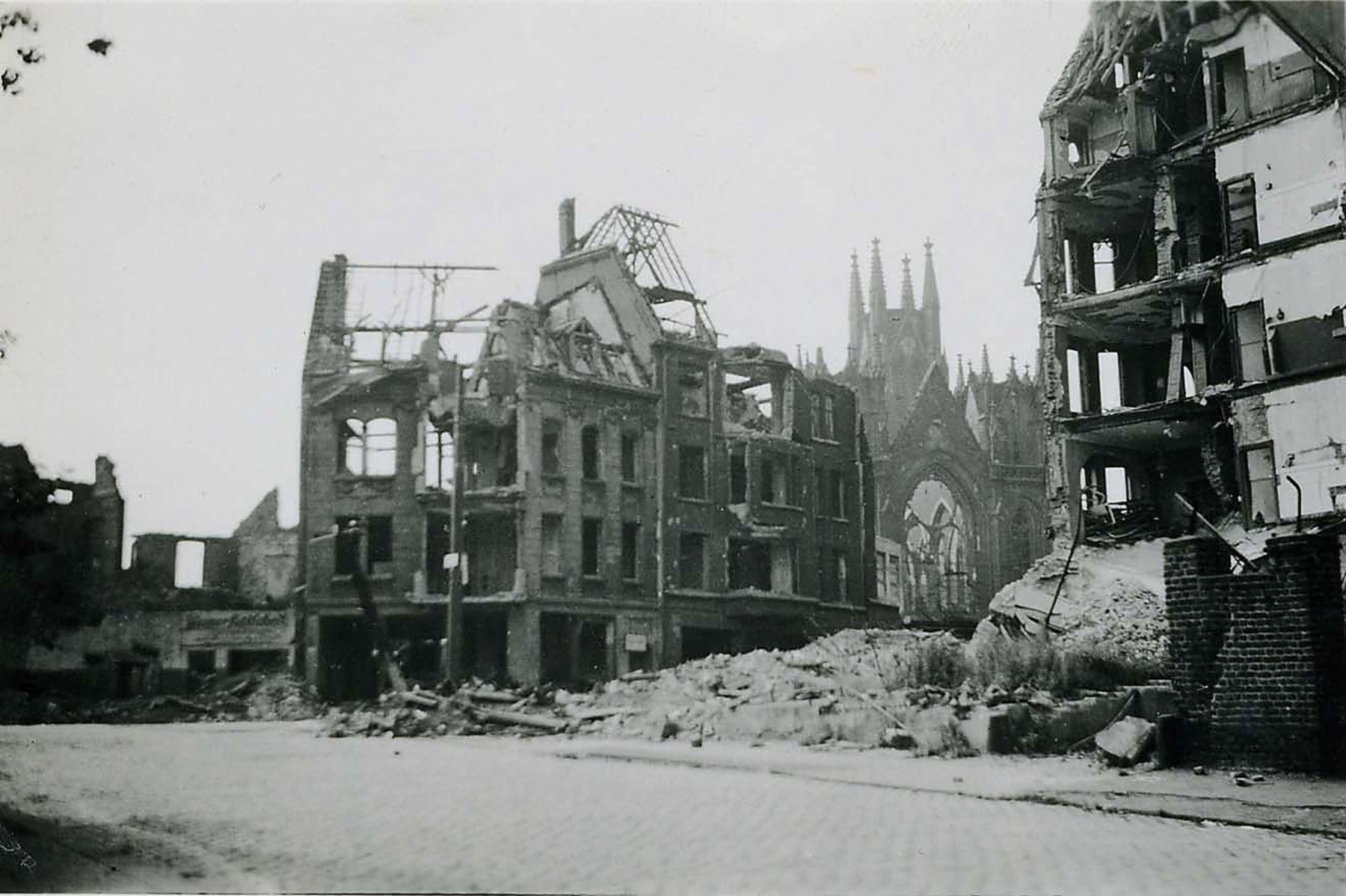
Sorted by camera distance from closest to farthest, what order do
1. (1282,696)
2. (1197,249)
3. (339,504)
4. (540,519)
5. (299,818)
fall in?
1. (299,818)
2. (1282,696)
3. (1197,249)
4. (339,504)
5. (540,519)

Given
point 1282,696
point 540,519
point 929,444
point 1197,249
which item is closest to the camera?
point 1282,696

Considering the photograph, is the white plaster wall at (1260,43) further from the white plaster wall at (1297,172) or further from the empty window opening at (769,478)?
the empty window opening at (769,478)

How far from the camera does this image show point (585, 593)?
48.1 feet

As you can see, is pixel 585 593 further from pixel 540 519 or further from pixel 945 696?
pixel 945 696

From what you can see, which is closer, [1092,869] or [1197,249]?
[1092,869]

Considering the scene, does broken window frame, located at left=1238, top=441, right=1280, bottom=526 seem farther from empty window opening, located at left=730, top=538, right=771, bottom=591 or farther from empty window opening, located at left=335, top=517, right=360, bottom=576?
empty window opening, located at left=730, top=538, right=771, bottom=591

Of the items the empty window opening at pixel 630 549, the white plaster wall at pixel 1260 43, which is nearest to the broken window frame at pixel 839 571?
the empty window opening at pixel 630 549

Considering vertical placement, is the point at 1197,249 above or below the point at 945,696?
above

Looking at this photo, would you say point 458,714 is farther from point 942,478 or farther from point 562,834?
point 942,478

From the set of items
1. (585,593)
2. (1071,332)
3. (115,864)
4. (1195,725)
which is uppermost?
(1071,332)

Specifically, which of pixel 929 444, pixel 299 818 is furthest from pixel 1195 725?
pixel 929 444

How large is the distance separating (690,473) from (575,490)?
330 centimetres

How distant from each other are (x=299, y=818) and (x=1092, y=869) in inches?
185

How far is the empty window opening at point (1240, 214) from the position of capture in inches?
408
